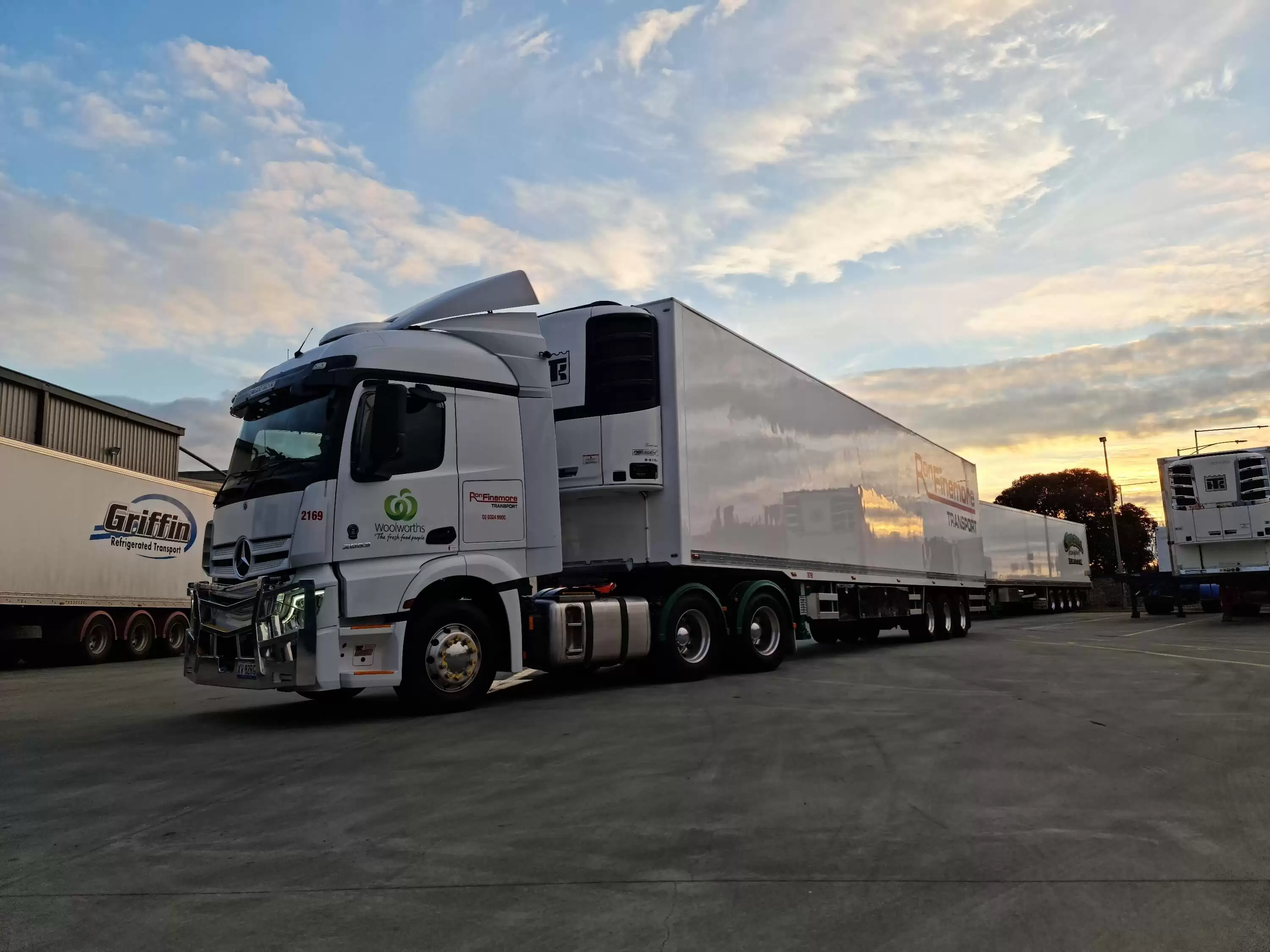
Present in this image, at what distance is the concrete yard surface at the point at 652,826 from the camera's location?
327 centimetres

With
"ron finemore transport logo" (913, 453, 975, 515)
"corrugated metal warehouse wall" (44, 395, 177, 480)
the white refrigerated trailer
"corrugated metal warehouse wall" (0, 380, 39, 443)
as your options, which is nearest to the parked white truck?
the white refrigerated trailer

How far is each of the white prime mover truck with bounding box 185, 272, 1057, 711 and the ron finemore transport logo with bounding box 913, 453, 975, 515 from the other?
19.5ft

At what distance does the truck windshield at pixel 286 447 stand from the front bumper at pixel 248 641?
0.84 metres

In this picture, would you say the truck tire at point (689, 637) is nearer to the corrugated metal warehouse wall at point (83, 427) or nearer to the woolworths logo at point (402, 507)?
the woolworths logo at point (402, 507)

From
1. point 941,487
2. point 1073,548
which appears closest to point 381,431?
point 941,487

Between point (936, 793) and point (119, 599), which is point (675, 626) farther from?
point (119, 599)

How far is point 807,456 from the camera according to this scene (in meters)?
13.4

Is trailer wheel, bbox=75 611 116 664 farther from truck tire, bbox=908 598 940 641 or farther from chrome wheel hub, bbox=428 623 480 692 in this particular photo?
truck tire, bbox=908 598 940 641

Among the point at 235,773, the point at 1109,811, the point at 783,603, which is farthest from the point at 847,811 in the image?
the point at 783,603

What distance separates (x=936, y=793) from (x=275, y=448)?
5.92 metres

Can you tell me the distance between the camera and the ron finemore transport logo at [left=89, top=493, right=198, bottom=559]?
1875 cm

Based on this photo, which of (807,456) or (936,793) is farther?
(807,456)

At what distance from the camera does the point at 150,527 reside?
20.1 metres

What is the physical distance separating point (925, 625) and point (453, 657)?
13060 millimetres
